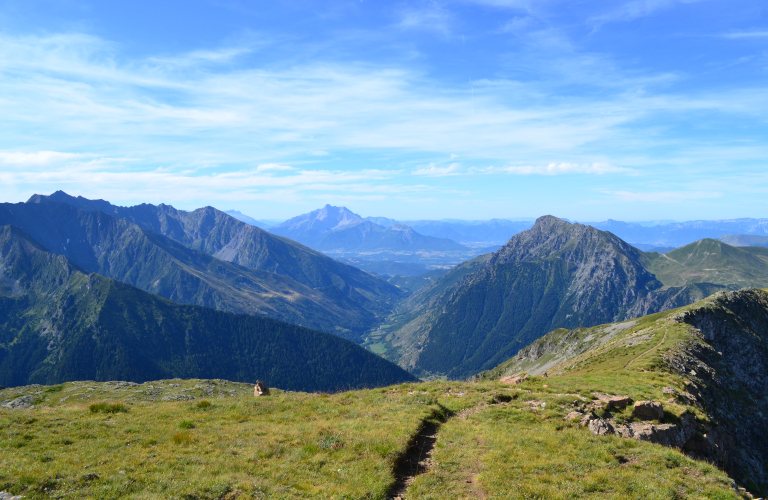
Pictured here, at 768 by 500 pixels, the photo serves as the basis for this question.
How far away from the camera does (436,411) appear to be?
106 ft

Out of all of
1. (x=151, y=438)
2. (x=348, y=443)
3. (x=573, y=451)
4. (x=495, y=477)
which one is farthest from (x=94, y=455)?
(x=573, y=451)

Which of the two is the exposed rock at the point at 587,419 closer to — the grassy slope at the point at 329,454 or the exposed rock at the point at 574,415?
the exposed rock at the point at 574,415

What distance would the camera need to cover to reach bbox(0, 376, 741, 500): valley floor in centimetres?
1900

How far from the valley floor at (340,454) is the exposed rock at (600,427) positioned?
90 cm

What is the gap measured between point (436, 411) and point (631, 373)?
33.5 metres

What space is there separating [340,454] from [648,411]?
2664 centimetres

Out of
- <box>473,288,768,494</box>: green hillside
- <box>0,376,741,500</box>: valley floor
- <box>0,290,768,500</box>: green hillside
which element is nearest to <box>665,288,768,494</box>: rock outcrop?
<box>473,288,768,494</box>: green hillside

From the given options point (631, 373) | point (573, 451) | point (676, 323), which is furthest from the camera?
point (676, 323)

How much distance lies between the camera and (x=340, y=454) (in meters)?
23.1

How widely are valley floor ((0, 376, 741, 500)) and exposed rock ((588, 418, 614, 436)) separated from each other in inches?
35.4

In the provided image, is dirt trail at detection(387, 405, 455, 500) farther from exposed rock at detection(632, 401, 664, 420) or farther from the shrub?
the shrub

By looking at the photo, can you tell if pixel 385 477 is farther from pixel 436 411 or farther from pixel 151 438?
pixel 151 438

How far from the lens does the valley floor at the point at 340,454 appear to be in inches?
748

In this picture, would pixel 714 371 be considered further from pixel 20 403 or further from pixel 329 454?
pixel 20 403
